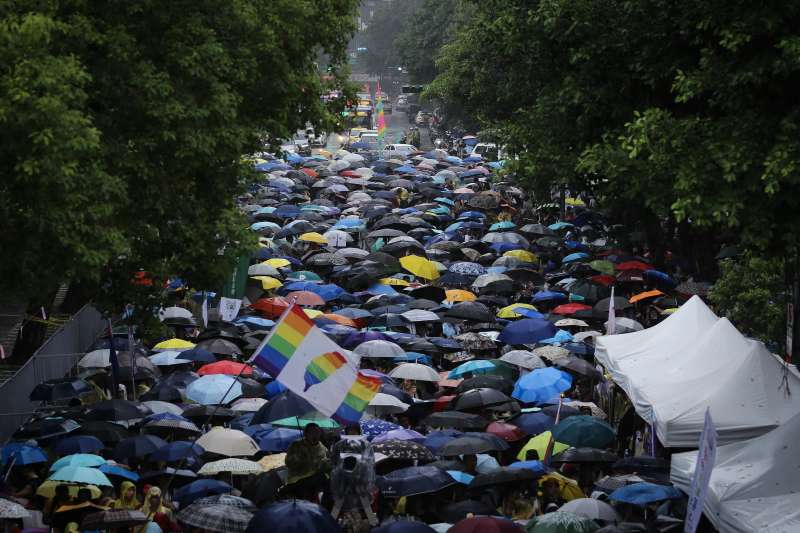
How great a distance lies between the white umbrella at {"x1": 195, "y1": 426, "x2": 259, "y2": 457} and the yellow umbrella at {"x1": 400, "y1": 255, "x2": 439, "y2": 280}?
1337cm

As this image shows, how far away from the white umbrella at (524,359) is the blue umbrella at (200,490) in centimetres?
718

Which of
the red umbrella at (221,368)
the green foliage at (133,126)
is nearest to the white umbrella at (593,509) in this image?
the green foliage at (133,126)

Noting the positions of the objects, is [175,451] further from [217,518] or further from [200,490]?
[217,518]

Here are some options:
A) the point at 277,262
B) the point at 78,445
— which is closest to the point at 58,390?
the point at 78,445

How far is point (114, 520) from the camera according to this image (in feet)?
34.1

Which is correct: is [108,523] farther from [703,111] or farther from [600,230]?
A: [600,230]

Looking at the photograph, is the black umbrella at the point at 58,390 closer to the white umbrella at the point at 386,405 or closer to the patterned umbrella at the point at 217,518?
the white umbrella at the point at 386,405

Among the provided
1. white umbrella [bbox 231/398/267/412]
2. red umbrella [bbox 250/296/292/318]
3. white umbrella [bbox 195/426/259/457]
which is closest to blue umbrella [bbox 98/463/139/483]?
white umbrella [bbox 195/426/259/457]

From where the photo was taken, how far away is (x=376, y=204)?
130 feet

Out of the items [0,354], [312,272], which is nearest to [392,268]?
[312,272]

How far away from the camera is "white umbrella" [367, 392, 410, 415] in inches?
626

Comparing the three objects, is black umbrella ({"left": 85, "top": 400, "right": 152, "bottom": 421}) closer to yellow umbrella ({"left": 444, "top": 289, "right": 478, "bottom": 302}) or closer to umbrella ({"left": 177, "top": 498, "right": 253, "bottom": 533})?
umbrella ({"left": 177, "top": 498, "right": 253, "bottom": 533})

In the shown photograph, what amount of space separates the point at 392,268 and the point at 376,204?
1240 cm

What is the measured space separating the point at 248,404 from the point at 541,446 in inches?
162
